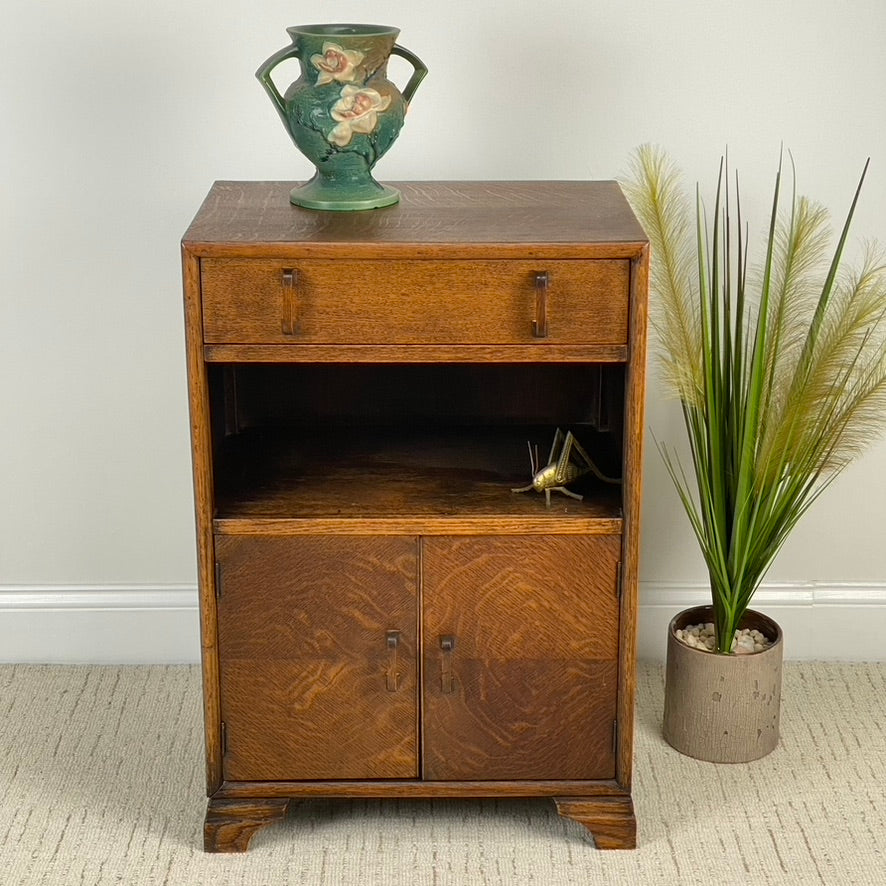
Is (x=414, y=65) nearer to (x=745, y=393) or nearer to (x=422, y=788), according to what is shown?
(x=745, y=393)

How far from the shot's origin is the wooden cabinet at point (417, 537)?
1.78 meters

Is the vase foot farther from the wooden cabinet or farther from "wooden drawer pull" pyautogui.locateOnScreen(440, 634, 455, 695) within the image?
"wooden drawer pull" pyautogui.locateOnScreen(440, 634, 455, 695)

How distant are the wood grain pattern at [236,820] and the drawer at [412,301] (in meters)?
0.71

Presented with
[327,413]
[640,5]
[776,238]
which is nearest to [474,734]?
[327,413]

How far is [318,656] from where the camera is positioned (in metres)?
1.97

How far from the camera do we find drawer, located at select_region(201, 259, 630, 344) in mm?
1772

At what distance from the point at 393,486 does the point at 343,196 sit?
425mm

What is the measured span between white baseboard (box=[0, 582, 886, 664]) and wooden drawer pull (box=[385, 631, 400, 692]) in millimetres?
695

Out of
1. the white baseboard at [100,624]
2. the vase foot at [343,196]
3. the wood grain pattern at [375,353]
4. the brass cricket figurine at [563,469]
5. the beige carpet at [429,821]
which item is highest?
the vase foot at [343,196]

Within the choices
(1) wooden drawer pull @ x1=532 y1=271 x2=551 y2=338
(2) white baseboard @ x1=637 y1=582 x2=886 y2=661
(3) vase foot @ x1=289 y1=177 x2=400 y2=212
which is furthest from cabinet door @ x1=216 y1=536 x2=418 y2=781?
(2) white baseboard @ x1=637 y1=582 x2=886 y2=661

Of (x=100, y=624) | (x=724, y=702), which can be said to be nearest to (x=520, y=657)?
(x=724, y=702)

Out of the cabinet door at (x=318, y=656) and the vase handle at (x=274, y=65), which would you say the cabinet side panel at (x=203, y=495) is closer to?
the cabinet door at (x=318, y=656)

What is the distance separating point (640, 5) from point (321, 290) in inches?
33.5

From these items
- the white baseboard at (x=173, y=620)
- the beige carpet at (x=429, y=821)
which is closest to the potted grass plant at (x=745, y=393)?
the beige carpet at (x=429, y=821)
